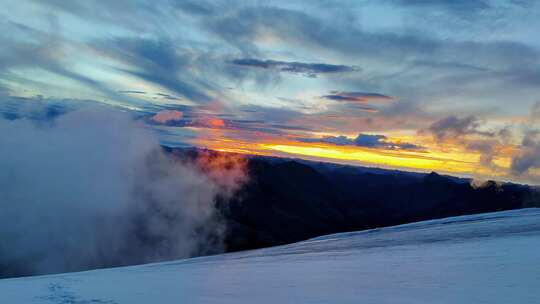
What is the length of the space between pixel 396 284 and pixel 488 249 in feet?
32.5

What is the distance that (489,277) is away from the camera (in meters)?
13.6

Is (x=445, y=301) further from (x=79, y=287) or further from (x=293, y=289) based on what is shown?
(x=79, y=287)

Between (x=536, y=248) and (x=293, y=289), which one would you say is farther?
(x=536, y=248)

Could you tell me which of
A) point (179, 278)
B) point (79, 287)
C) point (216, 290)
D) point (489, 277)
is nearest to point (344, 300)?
point (216, 290)

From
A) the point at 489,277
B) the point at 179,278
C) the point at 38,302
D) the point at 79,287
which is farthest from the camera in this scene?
the point at 179,278

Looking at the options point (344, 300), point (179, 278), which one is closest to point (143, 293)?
point (179, 278)

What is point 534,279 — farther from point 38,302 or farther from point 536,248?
point 38,302

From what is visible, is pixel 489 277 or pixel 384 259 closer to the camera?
pixel 489 277

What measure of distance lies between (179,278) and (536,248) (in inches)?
586

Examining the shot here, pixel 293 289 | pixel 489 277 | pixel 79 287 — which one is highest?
pixel 489 277

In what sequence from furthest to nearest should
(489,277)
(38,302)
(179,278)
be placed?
(179,278), (489,277), (38,302)

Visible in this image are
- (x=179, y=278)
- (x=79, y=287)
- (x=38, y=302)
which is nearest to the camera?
(x=38, y=302)

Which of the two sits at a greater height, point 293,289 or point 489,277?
point 489,277

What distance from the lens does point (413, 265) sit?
17406mm
